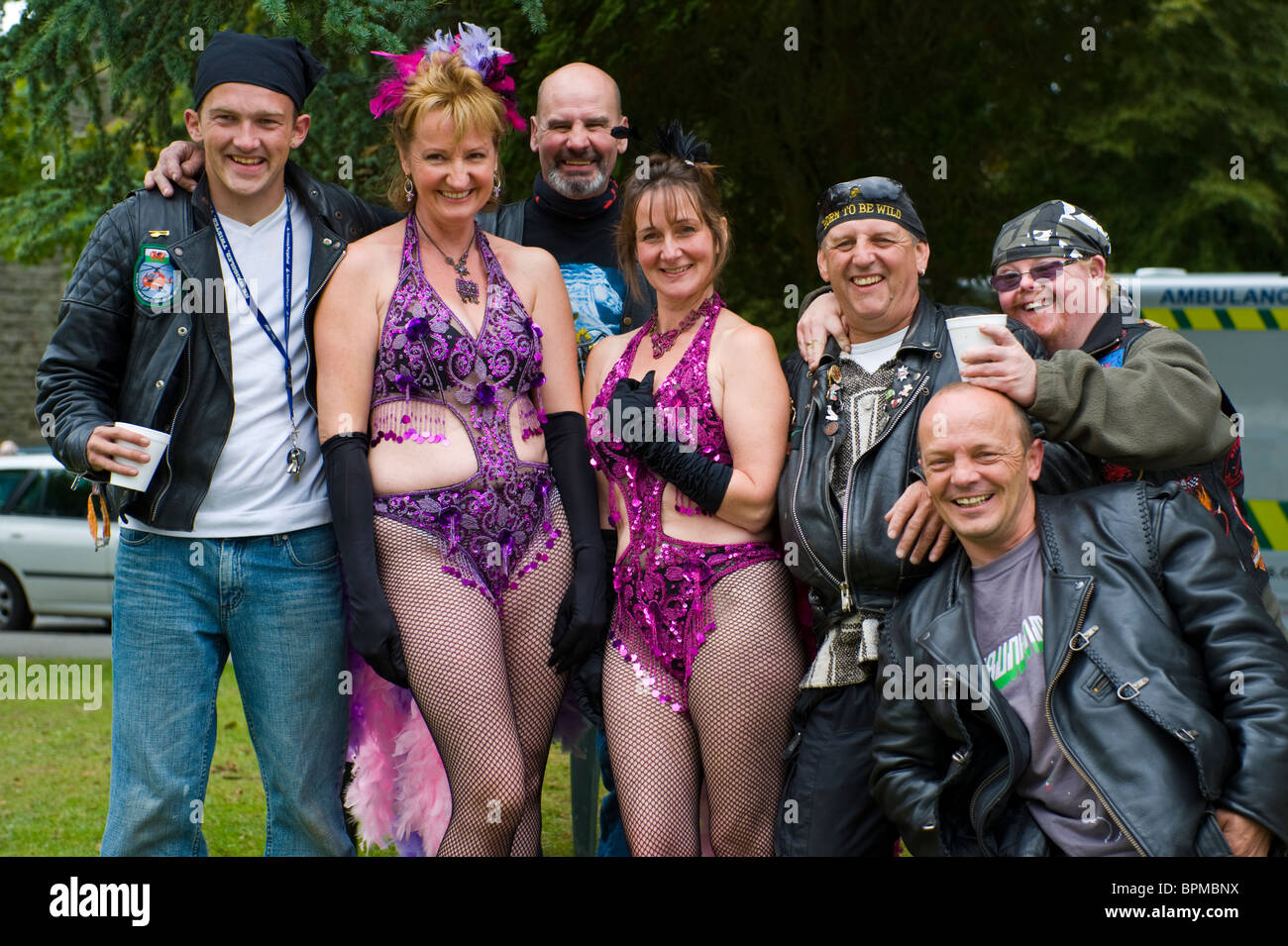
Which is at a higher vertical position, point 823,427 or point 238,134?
point 238,134

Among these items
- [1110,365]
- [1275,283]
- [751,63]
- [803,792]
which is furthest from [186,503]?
[751,63]

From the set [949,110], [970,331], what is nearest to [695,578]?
[970,331]

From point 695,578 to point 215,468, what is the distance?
1.27 m

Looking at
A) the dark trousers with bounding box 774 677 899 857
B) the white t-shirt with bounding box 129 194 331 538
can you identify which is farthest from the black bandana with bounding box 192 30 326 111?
the dark trousers with bounding box 774 677 899 857

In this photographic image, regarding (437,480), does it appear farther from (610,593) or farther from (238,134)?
(238,134)

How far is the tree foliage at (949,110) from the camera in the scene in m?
7.34

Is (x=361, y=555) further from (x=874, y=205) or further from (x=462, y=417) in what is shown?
(x=874, y=205)

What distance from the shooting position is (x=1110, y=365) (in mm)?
3281

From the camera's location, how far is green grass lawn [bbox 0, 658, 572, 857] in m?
6.18

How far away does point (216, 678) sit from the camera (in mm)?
3492

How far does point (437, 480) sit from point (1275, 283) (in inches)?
171

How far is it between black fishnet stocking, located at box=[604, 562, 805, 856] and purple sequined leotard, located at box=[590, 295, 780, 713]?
0.04 metres

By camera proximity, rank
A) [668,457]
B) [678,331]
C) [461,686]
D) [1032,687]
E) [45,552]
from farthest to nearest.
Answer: [45,552], [678,331], [668,457], [461,686], [1032,687]

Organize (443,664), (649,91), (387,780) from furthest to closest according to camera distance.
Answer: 1. (649,91)
2. (387,780)
3. (443,664)
